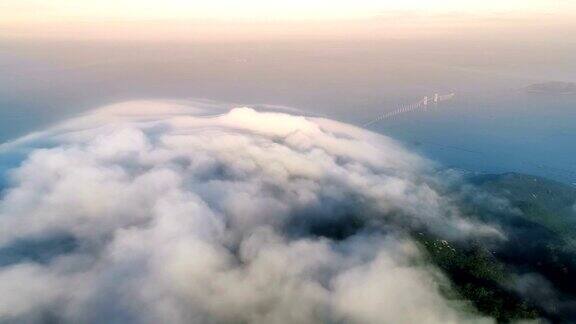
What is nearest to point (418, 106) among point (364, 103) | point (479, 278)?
point (364, 103)

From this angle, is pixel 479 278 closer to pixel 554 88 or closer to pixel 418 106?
pixel 418 106

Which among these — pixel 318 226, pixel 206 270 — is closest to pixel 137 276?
pixel 206 270

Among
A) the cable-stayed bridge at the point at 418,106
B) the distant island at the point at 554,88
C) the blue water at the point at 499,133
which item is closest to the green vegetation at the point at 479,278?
the blue water at the point at 499,133

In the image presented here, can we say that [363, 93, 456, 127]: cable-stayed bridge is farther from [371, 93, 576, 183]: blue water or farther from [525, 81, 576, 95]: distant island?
[525, 81, 576, 95]: distant island

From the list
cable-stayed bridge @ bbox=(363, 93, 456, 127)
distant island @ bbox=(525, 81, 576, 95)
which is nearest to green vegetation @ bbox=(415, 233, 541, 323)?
cable-stayed bridge @ bbox=(363, 93, 456, 127)

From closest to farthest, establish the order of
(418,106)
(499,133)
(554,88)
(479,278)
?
(479,278)
(499,133)
(418,106)
(554,88)
